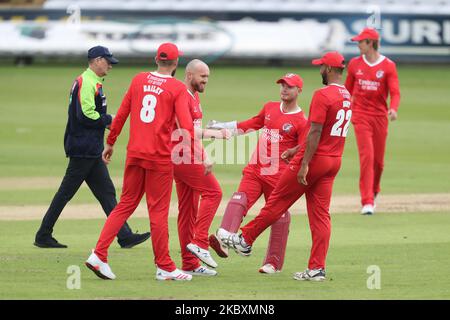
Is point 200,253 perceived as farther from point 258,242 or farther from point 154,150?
point 258,242

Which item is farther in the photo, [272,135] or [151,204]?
[272,135]

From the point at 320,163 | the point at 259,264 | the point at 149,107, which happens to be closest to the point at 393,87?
the point at 259,264

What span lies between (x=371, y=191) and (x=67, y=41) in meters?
23.9

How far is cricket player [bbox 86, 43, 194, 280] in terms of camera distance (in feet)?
35.9

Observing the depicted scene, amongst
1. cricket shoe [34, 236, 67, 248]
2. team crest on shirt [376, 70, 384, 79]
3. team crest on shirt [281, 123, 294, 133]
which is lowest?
cricket shoe [34, 236, 67, 248]

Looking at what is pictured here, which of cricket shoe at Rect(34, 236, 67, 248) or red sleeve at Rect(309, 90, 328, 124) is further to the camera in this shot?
cricket shoe at Rect(34, 236, 67, 248)

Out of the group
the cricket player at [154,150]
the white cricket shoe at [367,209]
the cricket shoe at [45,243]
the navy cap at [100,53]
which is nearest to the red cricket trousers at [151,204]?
the cricket player at [154,150]

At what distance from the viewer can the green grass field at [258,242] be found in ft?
34.8

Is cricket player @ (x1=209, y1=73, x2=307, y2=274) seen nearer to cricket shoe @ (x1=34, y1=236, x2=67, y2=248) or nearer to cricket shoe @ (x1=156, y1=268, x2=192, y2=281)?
cricket shoe @ (x1=156, y1=268, x2=192, y2=281)

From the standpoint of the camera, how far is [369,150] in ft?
53.3

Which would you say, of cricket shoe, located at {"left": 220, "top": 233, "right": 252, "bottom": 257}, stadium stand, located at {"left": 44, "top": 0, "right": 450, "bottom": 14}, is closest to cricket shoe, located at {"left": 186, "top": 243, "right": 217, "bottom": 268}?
cricket shoe, located at {"left": 220, "top": 233, "right": 252, "bottom": 257}

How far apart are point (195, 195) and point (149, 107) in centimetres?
119
